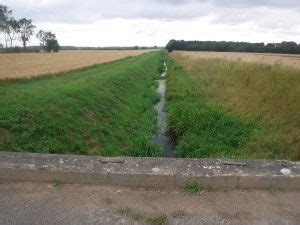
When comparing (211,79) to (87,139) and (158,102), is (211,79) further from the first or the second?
(87,139)

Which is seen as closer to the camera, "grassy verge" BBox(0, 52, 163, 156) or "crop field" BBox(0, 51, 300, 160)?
"grassy verge" BBox(0, 52, 163, 156)

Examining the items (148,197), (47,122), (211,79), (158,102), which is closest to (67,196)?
(148,197)

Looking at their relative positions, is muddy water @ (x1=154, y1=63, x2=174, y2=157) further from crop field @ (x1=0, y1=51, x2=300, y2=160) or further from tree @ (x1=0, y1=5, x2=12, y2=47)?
tree @ (x1=0, y1=5, x2=12, y2=47)

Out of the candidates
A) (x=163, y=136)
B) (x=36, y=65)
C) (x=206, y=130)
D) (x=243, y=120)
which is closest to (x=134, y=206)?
(x=206, y=130)

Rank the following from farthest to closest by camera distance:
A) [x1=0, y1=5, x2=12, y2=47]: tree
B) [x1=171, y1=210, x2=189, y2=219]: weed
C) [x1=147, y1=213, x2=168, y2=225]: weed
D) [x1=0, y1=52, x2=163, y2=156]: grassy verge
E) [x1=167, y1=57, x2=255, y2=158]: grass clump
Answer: [x1=0, y1=5, x2=12, y2=47]: tree → [x1=167, y1=57, x2=255, y2=158]: grass clump → [x1=0, y1=52, x2=163, y2=156]: grassy verge → [x1=171, y1=210, x2=189, y2=219]: weed → [x1=147, y1=213, x2=168, y2=225]: weed

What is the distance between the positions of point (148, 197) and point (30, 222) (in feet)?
4.94

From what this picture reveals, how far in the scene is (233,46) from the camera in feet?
351

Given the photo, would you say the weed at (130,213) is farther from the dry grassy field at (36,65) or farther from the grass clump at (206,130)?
the dry grassy field at (36,65)

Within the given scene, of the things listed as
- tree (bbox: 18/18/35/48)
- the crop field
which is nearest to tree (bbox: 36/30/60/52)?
tree (bbox: 18/18/35/48)

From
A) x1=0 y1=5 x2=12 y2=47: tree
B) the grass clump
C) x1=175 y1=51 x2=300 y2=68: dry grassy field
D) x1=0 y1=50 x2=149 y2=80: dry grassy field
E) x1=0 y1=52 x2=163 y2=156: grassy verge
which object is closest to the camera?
x1=0 y1=52 x2=163 y2=156: grassy verge

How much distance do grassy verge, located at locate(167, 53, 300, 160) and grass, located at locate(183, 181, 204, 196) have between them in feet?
13.6

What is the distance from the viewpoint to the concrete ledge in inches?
186

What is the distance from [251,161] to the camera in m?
5.16

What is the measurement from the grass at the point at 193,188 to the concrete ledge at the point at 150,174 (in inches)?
2.2
